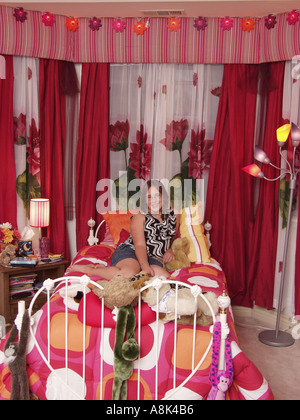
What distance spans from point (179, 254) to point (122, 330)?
1375mm

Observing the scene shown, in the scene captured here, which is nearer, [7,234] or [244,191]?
[7,234]

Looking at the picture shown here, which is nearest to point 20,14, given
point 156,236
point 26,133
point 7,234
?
point 26,133

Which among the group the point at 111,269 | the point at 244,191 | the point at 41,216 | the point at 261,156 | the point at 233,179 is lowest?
the point at 111,269

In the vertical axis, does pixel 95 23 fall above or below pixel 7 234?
above

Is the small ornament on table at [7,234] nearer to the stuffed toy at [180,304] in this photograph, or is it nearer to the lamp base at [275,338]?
the stuffed toy at [180,304]

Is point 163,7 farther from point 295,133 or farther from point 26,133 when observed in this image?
point 26,133

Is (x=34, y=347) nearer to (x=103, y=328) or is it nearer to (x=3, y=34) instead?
(x=103, y=328)

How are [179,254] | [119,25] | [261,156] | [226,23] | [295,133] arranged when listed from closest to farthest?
1. [295,133]
2. [179,254]
3. [261,156]
4. [226,23]
5. [119,25]

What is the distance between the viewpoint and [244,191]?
3.81m

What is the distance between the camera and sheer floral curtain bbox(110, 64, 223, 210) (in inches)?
152

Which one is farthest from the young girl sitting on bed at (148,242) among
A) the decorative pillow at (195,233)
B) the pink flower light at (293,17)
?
the pink flower light at (293,17)

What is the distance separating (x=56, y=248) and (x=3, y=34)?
6.08ft

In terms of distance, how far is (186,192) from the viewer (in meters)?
3.93
